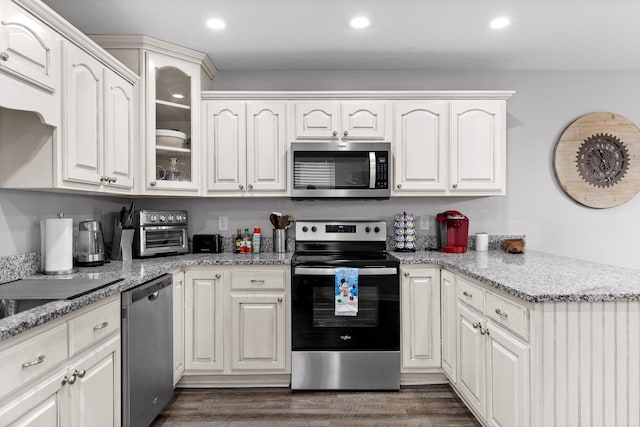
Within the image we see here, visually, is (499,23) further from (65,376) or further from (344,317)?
(65,376)

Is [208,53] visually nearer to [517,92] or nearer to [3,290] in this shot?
[3,290]

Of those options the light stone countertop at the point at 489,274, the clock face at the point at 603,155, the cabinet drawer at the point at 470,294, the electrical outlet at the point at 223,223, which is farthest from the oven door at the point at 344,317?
the clock face at the point at 603,155

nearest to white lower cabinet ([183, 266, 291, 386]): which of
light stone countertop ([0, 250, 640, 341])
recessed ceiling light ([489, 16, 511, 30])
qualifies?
light stone countertop ([0, 250, 640, 341])

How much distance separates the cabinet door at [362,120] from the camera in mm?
2986

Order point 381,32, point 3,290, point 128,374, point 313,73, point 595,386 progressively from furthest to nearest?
point 313,73
point 381,32
point 128,374
point 3,290
point 595,386

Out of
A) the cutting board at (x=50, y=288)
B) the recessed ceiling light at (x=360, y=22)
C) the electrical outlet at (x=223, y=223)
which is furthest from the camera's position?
the electrical outlet at (x=223, y=223)

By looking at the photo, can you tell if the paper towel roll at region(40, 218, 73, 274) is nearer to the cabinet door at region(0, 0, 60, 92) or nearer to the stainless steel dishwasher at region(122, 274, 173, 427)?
the stainless steel dishwasher at region(122, 274, 173, 427)

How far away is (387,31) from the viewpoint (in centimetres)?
258

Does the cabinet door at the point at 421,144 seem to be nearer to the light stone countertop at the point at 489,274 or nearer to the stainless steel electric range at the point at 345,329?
the light stone countertop at the point at 489,274

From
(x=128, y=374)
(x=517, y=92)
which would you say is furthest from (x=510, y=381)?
(x=517, y=92)

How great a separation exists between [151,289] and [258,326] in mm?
836

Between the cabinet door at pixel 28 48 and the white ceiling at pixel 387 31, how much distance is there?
0.67 meters

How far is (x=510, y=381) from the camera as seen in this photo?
1718mm

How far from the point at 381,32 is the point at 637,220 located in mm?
2777
